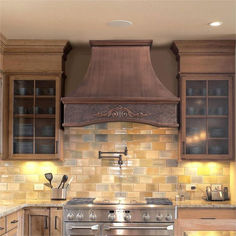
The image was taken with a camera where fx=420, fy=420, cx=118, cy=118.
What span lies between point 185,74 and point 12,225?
95.4 inches

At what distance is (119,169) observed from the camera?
16.1ft

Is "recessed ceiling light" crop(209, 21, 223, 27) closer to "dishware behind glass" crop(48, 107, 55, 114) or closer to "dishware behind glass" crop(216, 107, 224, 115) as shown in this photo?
"dishware behind glass" crop(216, 107, 224, 115)

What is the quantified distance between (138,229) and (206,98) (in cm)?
161

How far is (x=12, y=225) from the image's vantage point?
392cm

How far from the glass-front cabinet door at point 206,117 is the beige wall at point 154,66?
1.08ft

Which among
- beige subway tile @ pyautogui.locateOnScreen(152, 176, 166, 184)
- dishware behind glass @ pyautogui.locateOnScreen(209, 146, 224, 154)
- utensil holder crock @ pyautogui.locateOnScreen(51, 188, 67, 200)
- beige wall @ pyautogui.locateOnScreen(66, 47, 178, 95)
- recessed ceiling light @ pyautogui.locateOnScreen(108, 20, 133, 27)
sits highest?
recessed ceiling light @ pyautogui.locateOnScreen(108, 20, 133, 27)

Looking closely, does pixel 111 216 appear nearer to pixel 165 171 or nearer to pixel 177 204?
pixel 177 204

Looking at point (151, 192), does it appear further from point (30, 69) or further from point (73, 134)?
point (30, 69)

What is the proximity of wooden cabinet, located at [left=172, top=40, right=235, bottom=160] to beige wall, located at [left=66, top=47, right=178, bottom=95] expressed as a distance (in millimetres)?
302

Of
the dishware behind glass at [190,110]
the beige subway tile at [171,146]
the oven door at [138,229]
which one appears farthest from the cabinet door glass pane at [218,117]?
the oven door at [138,229]

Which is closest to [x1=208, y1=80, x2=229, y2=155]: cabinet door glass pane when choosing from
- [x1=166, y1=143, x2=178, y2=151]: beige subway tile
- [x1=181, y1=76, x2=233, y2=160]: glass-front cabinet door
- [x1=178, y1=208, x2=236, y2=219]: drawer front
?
[x1=181, y1=76, x2=233, y2=160]: glass-front cabinet door

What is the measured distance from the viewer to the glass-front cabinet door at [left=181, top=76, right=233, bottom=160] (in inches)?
183

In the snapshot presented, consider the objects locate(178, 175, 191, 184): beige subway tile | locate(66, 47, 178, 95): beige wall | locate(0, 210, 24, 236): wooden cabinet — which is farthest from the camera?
locate(66, 47, 178, 95): beige wall

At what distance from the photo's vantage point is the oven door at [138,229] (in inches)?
167
